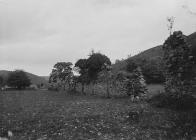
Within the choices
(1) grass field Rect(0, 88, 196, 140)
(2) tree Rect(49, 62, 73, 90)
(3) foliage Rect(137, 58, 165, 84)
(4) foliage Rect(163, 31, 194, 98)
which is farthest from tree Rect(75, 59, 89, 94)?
(1) grass field Rect(0, 88, 196, 140)

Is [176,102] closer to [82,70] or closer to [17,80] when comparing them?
[82,70]

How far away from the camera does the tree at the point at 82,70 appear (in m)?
47.7

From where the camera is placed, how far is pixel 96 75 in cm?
4791

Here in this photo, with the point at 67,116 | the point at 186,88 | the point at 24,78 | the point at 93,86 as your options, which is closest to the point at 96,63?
the point at 93,86

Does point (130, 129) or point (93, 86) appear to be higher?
point (93, 86)

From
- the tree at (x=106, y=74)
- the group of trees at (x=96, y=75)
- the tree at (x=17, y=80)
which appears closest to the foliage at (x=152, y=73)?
the group of trees at (x=96, y=75)

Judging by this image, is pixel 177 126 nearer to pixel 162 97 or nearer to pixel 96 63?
pixel 162 97

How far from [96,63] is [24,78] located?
2048 cm

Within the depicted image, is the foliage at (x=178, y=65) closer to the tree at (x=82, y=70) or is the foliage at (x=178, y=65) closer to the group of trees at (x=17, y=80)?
the tree at (x=82, y=70)

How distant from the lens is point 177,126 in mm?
17953

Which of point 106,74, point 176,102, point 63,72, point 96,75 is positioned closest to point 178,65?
point 176,102

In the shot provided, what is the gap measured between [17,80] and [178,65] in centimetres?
4238

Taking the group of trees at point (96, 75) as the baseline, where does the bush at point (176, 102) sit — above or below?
below

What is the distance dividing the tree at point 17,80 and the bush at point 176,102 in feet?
134
